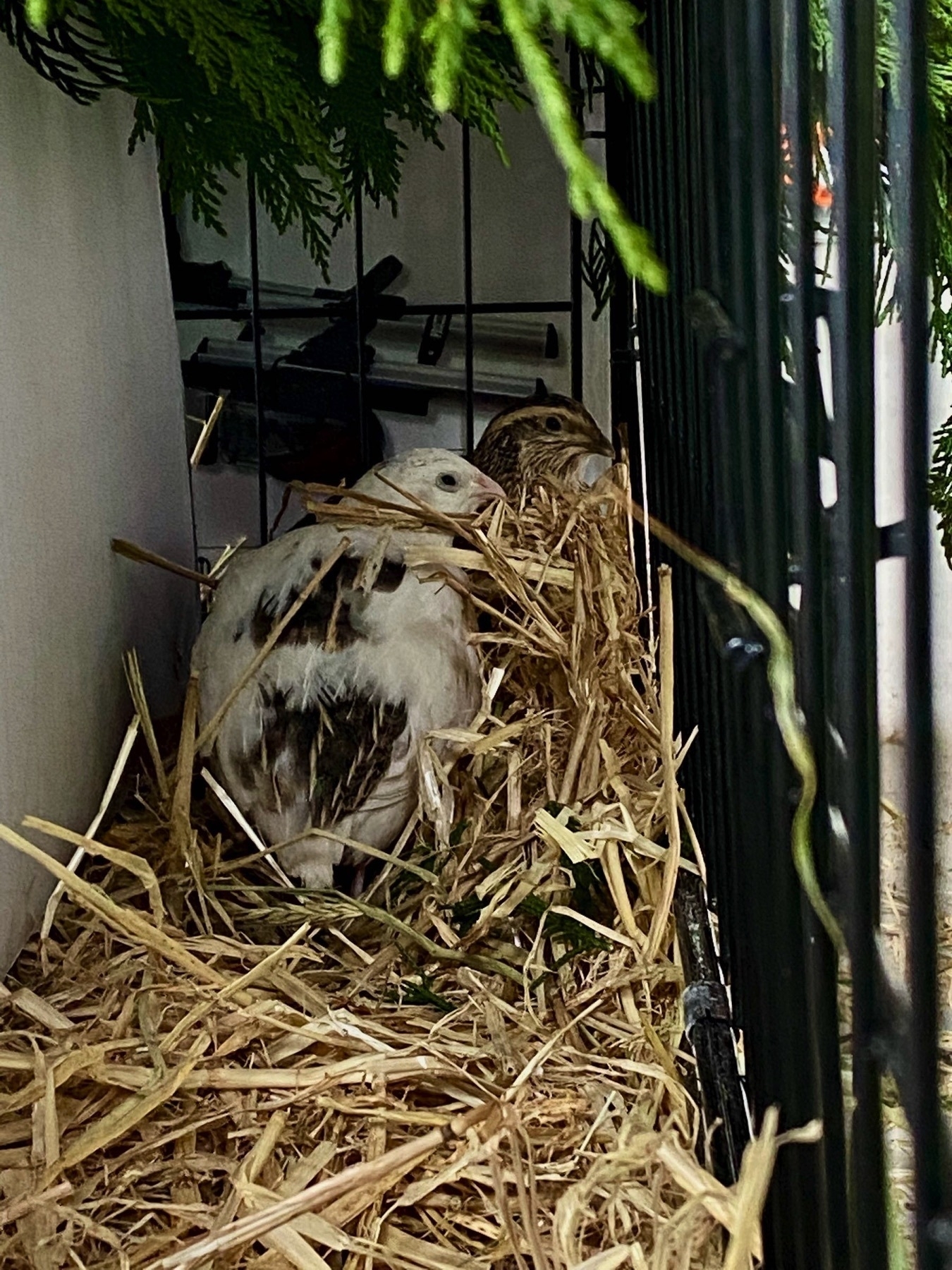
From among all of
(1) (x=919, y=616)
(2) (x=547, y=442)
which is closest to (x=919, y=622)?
(1) (x=919, y=616)

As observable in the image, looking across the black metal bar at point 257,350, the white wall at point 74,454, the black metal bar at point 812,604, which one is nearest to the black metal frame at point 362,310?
the black metal bar at point 257,350

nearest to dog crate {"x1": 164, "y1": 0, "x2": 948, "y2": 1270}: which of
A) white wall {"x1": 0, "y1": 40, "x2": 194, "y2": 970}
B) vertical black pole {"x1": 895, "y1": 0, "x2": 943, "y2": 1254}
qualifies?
vertical black pole {"x1": 895, "y1": 0, "x2": 943, "y2": 1254}

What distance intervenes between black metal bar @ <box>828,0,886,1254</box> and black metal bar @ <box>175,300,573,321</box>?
61.8 inches

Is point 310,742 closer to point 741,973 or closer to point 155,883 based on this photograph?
point 155,883

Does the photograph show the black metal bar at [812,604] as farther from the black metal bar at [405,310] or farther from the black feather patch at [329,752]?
the black metal bar at [405,310]

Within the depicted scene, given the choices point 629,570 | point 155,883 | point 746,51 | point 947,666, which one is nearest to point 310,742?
point 155,883

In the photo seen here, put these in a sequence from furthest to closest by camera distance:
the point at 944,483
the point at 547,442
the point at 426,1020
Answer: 1. the point at 547,442
2. the point at 944,483
3. the point at 426,1020

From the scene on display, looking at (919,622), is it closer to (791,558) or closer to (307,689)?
(791,558)

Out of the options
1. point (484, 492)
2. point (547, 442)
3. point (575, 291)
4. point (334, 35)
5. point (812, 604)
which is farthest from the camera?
point (575, 291)

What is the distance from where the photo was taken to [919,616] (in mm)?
399

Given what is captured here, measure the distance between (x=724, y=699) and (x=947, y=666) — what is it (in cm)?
104

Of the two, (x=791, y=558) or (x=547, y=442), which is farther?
(x=547, y=442)

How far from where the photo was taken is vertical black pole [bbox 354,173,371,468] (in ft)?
6.28

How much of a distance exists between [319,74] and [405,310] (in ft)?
3.44
